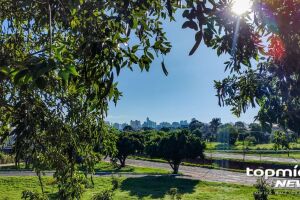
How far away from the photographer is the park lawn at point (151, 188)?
35.9 m

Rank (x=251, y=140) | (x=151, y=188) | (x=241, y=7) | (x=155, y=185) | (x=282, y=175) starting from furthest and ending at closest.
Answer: (x=251, y=140) → (x=282, y=175) → (x=155, y=185) → (x=151, y=188) → (x=241, y=7)

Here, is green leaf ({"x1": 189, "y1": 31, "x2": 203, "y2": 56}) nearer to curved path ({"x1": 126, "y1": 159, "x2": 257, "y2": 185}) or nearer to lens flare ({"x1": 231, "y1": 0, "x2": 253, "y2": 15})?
lens flare ({"x1": 231, "y1": 0, "x2": 253, "y2": 15})

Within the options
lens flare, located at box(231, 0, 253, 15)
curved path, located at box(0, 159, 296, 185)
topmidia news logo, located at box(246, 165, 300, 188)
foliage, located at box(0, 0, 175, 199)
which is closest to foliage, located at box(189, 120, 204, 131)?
curved path, located at box(0, 159, 296, 185)

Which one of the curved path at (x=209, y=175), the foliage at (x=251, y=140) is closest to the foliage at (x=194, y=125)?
the foliage at (x=251, y=140)

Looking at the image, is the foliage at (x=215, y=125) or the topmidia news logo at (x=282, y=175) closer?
the topmidia news logo at (x=282, y=175)

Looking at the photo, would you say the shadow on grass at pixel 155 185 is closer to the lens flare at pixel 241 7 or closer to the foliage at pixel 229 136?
the lens flare at pixel 241 7

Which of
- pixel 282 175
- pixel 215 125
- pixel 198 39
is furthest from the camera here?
pixel 215 125

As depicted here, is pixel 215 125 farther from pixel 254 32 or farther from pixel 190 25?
pixel 190 25

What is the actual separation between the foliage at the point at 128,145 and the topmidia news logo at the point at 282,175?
746 inches

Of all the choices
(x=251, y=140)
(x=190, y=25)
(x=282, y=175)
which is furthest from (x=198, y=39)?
(x=251, y=140)

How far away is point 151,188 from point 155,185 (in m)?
1.40

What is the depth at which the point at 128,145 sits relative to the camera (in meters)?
58.4

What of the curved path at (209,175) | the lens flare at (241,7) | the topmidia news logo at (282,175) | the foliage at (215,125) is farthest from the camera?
the foliage at (215,125)

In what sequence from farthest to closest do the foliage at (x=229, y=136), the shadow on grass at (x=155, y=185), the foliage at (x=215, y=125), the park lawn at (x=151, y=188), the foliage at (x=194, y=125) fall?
the foliage at (x=194, y=125) → the foliage at (x=215, y=125) → the foliage at (x=229, y=136) → the shadow on grass at (x=155, y=185) → the park lawn at (x=151, y=188)
